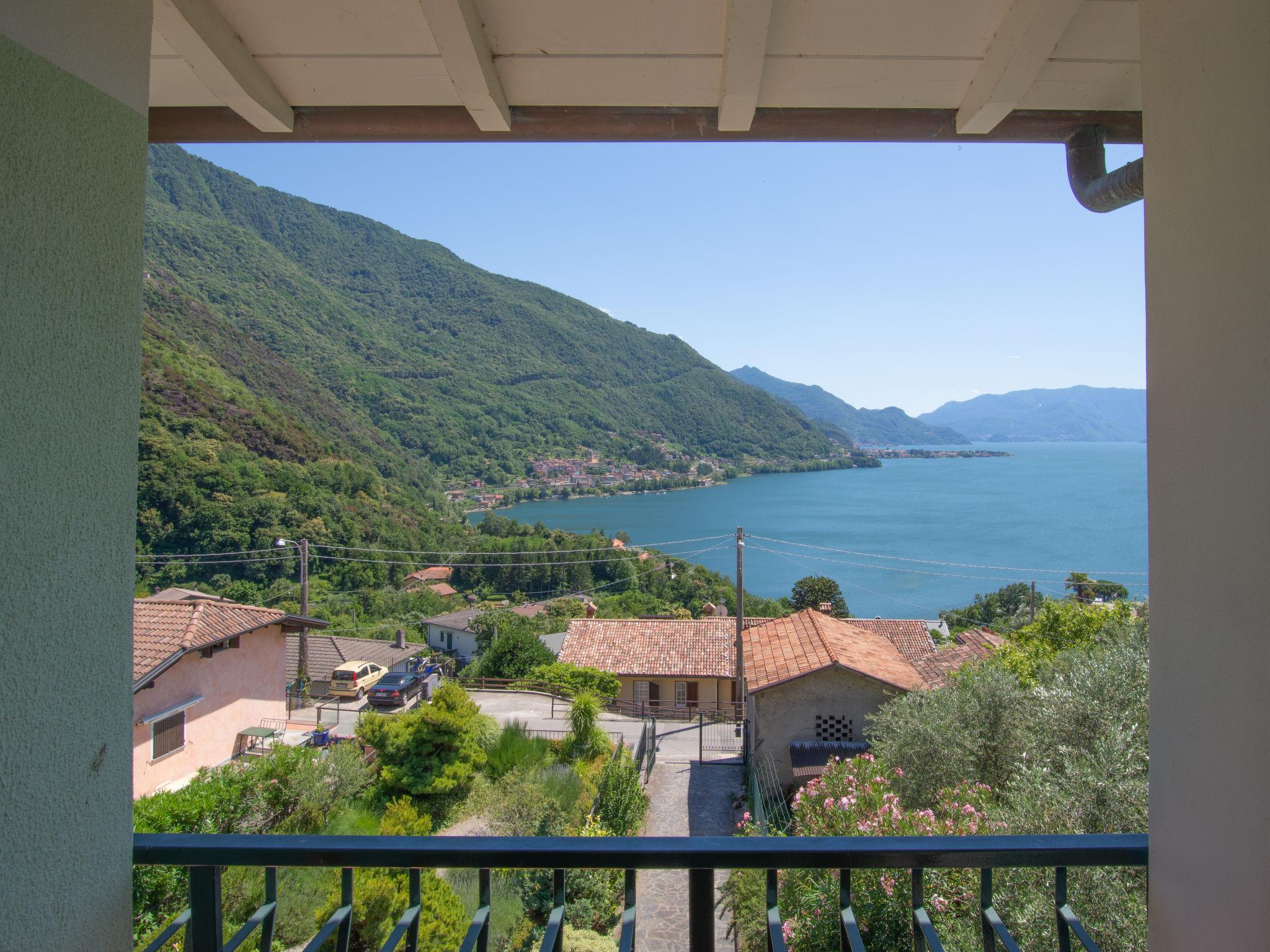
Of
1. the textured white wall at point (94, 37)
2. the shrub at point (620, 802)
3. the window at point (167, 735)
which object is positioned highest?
the textured white wall at point (94, 37)

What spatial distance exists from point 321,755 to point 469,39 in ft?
34.0

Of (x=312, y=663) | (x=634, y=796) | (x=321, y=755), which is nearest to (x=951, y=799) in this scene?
(x=634, y=796)

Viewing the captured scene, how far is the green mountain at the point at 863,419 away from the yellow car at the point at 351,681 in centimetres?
14050

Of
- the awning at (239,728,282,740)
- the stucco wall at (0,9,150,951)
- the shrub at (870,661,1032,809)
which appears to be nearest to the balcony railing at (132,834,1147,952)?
the stucco wall at (0,9,150,951)

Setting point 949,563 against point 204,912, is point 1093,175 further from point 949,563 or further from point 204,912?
point 949,563

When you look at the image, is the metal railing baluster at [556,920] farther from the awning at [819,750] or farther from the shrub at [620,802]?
the awning at [819,750]

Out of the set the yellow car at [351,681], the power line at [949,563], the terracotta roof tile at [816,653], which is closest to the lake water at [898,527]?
the power line at [949,563]

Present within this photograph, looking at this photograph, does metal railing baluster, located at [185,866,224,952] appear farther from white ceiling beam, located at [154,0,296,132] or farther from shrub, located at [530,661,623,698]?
shrub, located at [530,661,623,698]

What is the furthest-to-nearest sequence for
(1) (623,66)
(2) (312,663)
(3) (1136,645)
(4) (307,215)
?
(4) (307,215) < (2) (312,663) < (3) (1136,645) < (1) (623,66)

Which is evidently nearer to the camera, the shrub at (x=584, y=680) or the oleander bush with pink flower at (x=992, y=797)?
the oleander bush with pink flower at (x=992, y=797)

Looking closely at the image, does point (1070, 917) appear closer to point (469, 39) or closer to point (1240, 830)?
point (1240, 830)

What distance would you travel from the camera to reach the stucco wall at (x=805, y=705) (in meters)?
11.1

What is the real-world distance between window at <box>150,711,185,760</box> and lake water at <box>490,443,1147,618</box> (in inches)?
915

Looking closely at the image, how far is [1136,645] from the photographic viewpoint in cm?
521
